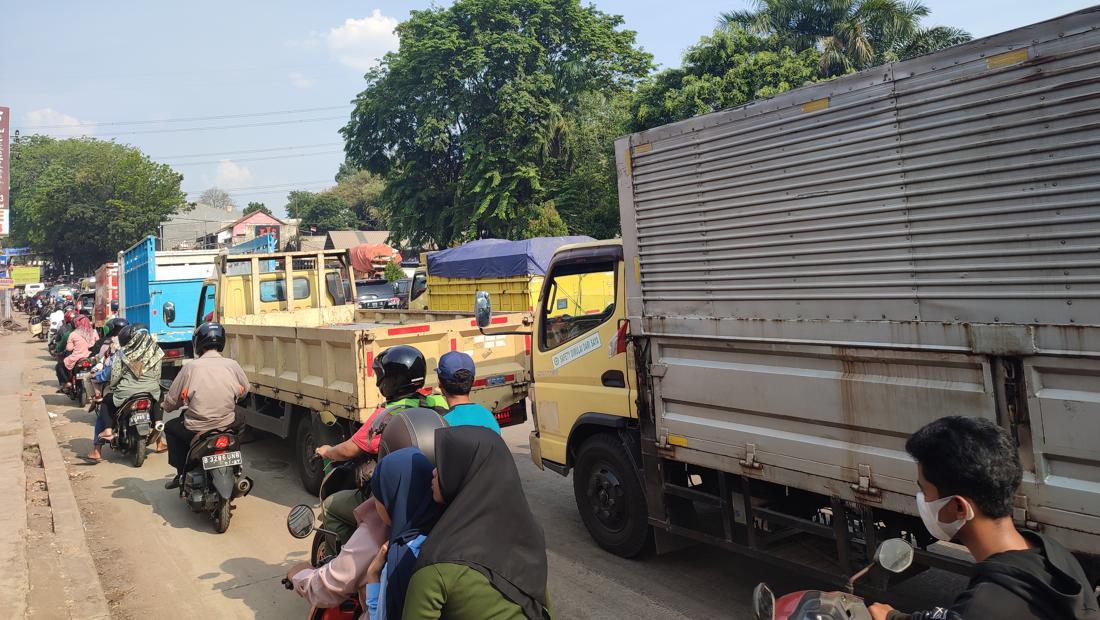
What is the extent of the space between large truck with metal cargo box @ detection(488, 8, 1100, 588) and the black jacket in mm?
1470

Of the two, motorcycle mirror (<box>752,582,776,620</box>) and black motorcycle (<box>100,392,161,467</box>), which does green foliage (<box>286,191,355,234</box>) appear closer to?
black motorcycle (<box>100,392,161,467</box>)

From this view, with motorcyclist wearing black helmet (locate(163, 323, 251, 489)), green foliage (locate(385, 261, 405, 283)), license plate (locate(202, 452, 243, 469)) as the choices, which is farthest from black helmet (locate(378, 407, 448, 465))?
green foliage (locate(385, 261, 405, 283))

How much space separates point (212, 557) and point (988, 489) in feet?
18.2

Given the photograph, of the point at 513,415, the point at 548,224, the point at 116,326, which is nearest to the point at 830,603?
the point at 513,415

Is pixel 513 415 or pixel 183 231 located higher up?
pixel 183 231

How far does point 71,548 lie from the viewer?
5816 millimetres

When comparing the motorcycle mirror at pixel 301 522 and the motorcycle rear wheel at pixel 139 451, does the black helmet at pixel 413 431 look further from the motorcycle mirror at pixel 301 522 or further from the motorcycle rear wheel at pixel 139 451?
the motorcycle rear wheel at pixel 139 451

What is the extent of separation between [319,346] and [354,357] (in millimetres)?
827

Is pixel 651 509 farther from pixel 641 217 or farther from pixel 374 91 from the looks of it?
pixel 374 91

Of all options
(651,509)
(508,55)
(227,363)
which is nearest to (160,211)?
(508,55)

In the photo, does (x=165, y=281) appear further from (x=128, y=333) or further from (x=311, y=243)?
(x=311, y=243)

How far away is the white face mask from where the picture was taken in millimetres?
1756

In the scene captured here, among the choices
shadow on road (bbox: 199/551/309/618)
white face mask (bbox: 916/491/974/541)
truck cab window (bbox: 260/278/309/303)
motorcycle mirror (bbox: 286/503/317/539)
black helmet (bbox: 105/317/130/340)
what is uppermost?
truck cab window (bbox: 260/278/309/303)

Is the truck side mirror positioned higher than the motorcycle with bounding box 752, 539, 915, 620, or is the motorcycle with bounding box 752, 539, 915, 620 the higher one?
the truck side mirror
